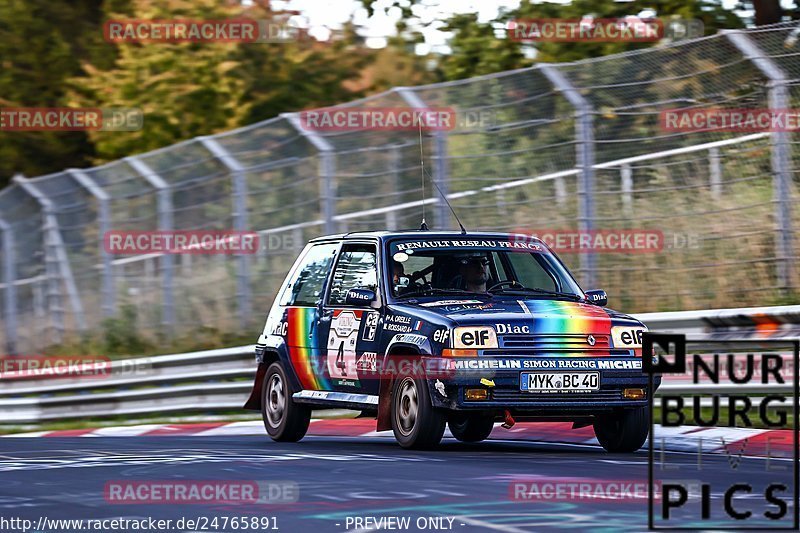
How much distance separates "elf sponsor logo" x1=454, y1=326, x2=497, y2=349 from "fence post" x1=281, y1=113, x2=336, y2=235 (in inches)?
307

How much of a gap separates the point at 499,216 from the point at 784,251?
364 centimetres

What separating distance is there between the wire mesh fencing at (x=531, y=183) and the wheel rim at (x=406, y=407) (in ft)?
9.07

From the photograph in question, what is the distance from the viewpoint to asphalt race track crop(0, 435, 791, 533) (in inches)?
298

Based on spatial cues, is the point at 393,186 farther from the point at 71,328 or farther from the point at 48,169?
the point at 48,169

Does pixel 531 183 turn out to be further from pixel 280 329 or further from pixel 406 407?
pixel 406 407

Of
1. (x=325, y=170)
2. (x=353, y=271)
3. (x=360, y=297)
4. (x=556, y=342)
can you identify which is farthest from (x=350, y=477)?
(x=325, y=170)

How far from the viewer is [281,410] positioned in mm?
13414

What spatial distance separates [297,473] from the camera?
9773 mm

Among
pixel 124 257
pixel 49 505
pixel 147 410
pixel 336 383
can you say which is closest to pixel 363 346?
pixel 336 383

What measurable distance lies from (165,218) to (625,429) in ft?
35.9

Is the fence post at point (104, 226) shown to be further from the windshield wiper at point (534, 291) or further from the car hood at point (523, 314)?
the car hood at point (523, 314)

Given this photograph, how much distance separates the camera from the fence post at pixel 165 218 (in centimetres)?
2112

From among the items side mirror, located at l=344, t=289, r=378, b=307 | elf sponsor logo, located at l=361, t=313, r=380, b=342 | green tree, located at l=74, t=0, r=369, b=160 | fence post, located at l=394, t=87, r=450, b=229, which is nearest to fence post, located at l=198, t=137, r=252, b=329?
fence post, located at l=394, t=87, r=450, b=229

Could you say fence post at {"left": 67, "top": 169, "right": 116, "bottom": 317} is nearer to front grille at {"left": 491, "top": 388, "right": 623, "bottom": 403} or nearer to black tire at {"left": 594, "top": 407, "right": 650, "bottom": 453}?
black tire at {"left": 594, "top": 407, "right": 650, "bottom": 453}
